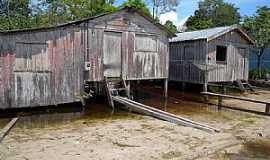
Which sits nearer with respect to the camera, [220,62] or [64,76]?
[64,76]

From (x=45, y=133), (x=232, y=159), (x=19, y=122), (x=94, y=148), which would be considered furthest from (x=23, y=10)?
(x=232, y=159)

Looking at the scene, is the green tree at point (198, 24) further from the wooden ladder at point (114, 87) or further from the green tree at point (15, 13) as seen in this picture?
the wooden ladder at point (114, 87)

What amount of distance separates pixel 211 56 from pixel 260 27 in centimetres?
744

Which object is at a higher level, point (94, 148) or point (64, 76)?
point (64, 76)

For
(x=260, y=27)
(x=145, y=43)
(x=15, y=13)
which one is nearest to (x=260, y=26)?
(x=260, y=27)

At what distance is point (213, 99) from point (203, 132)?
804 centimetres

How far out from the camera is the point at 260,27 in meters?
22.9

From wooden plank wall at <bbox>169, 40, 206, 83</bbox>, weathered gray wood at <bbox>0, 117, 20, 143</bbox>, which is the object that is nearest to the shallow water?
weathered gray wood at <bbox>0, 117, 20, 143</bbox>

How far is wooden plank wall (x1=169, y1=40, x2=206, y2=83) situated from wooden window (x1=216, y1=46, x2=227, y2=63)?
4.85 ft

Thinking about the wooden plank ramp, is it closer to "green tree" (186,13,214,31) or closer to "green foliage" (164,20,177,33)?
"green foliage" (164,20,177,33)

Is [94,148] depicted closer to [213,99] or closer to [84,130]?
→ [84,130]

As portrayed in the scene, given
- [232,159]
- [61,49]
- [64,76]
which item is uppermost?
[61,49]

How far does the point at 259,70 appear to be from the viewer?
78.7 ft

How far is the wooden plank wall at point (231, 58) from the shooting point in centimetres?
1828
